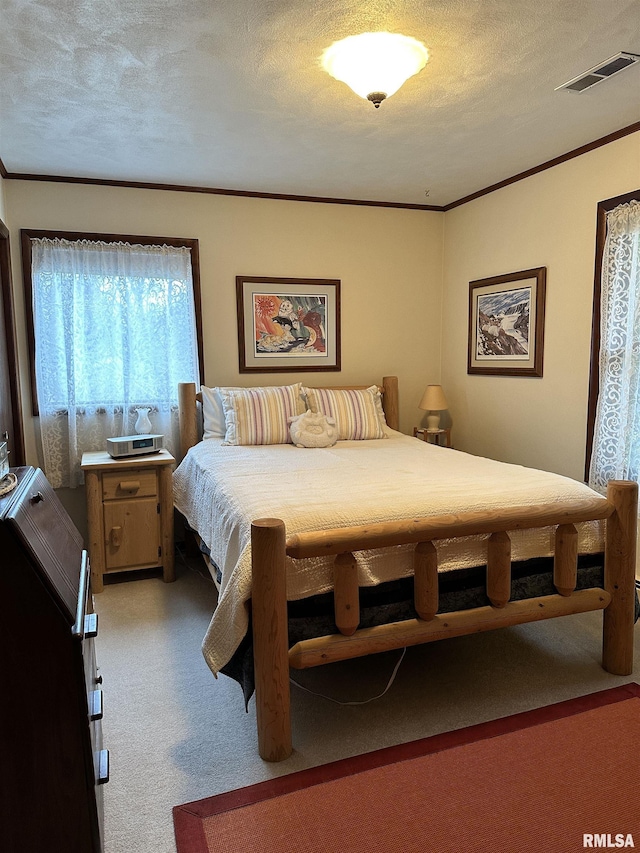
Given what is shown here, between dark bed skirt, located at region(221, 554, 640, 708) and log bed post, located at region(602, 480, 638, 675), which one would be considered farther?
log bed post, located at region(602, 480, 638, 675)

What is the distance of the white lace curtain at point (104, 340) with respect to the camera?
359cm

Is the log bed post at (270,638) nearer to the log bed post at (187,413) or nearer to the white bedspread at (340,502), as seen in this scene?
the white bedspread at (340,502)

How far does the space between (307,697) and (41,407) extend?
252 centimetres

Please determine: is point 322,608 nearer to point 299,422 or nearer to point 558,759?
point 558,759

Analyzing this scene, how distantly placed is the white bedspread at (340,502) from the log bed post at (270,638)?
82 millimetres

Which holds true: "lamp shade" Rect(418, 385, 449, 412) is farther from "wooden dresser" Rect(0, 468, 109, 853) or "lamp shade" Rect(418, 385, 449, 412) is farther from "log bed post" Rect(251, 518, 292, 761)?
"wooden dresser" Rect(0, 468, 109, 853)

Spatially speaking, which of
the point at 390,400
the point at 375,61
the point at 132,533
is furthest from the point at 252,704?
the point at 390,400

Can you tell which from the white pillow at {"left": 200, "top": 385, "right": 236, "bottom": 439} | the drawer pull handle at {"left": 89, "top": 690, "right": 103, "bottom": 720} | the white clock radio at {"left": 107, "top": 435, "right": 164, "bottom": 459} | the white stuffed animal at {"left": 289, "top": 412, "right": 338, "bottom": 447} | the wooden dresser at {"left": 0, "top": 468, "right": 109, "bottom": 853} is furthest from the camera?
the white pillow at {"left": 200, "top": 385, "right": 236, "bottom": 439}

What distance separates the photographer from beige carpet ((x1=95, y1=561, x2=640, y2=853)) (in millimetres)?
1753

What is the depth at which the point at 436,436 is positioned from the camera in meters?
4.52

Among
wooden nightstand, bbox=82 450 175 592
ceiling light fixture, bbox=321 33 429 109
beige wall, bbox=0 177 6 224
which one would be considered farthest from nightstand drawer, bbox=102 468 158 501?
ceiling light fixture, bbox=321 33 429 109

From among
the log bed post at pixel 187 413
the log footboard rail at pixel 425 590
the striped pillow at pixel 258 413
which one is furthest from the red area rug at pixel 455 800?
the log bed post at pixel 187 413

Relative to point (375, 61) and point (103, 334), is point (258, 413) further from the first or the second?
point (375, 61)

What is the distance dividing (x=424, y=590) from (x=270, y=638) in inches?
22.4
